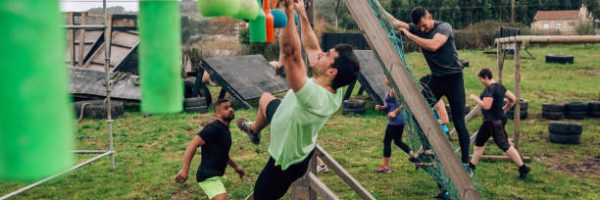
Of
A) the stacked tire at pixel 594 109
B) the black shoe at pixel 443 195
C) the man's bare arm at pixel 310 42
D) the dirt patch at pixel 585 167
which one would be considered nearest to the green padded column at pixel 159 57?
the man's bare arm at pixel 310 42

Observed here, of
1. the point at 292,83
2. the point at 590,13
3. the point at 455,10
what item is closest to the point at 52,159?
the point at 292,83

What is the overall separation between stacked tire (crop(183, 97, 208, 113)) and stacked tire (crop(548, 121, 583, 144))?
772 centimetres

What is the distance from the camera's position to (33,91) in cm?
64

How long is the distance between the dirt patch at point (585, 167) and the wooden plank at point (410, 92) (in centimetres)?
455

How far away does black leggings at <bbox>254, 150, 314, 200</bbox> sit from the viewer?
3.76 meters

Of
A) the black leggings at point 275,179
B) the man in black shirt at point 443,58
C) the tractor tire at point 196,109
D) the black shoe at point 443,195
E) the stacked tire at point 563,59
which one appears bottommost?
the black shoe at point 443,195

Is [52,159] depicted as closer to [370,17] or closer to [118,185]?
[370,17]

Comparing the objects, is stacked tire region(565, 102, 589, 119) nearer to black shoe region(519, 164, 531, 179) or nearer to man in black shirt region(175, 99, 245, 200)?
black shoe region(519, 164, 531, 179)

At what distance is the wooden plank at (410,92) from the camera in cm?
439

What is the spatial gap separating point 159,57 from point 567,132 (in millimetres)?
10607

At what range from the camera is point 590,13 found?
194 ft

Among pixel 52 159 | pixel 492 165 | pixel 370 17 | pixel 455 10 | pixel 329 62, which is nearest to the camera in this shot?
pixel 52 159

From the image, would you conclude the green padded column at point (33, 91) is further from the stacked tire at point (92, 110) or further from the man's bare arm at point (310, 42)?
the stacked tire at point (92, 110)

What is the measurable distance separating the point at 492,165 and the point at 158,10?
8.48 metres
